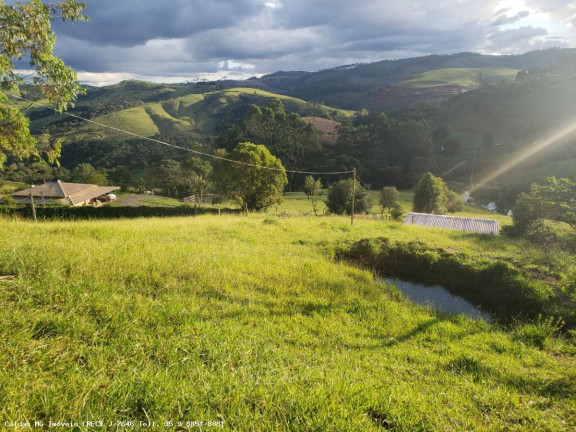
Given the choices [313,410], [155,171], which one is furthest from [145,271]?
[155,171]

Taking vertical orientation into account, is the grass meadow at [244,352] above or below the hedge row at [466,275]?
above

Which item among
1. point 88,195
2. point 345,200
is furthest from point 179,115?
point 345,200

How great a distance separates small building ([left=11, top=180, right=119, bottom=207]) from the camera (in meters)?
42.0

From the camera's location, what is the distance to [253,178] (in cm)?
3088

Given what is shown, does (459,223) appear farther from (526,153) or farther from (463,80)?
(463,80)

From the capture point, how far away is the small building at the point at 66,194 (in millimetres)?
42000

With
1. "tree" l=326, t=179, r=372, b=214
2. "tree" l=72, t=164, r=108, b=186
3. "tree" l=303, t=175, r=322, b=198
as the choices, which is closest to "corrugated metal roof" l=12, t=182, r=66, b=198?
"tree" l=72, t=164, r=108, b=186

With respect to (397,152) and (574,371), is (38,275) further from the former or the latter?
(397,152)

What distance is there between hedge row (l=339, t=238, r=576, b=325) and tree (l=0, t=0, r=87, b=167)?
11.0 meters

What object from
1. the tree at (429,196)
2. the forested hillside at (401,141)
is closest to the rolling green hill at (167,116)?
A: the forested hillside at (401,141)

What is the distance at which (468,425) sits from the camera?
3.33 metres

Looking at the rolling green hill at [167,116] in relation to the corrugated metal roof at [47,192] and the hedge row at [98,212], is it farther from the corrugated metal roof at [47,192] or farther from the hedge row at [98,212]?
the hedge row at [98,212]

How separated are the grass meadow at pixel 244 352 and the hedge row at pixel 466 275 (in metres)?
2.30

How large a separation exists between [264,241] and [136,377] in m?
9.92
